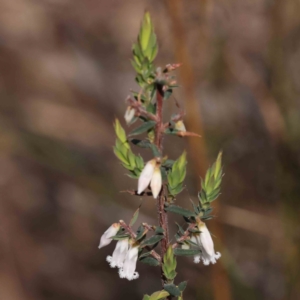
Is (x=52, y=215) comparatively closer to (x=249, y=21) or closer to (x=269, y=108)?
(x=269, y=108)

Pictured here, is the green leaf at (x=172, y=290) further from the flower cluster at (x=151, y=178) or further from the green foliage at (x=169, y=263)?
the flower cluster at (x=151, y=178)

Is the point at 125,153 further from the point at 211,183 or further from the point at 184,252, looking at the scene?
the point at 184,252

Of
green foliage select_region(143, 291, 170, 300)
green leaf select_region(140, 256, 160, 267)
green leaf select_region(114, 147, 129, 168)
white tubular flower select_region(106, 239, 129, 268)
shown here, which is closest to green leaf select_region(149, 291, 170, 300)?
green foliage select_region(143, 291, 170, 300)

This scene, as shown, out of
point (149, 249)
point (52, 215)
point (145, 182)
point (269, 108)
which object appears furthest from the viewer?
point (52, 215)

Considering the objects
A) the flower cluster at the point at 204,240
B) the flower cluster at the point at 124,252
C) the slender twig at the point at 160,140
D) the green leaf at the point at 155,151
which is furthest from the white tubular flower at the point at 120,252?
the green leaf at the point at 155,151

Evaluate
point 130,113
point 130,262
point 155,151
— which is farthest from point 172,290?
point 130,113

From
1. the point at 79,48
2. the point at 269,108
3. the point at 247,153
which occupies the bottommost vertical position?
the point at 247,153

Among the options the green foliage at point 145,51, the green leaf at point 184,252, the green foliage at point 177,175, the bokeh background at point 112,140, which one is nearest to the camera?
the green foliage at point 145,51

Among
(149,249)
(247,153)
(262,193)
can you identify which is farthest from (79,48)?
(149,249)

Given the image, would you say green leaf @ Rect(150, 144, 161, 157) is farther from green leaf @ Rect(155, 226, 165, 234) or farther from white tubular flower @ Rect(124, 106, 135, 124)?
green leaf @ Rect(155, 226, 165, 234)
